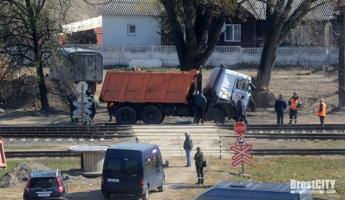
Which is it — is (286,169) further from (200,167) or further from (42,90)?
(42,90)

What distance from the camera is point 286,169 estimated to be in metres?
32.6

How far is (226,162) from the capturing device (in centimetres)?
3453

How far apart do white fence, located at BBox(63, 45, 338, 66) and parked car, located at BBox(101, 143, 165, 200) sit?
4133 cm

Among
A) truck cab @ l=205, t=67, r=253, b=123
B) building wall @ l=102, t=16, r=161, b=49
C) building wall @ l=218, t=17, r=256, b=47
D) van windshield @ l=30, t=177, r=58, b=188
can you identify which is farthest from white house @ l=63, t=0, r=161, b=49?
van windshield @ l=30, t=177, r=58, b=188

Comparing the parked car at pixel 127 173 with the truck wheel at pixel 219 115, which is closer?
the parked car at pixel 127 173

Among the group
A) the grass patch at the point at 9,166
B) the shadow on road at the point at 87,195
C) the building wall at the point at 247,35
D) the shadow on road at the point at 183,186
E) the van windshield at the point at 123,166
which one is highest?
the building wall at the point at 247,35

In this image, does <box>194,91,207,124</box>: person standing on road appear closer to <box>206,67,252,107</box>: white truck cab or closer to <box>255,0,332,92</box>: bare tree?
<box>206,67,252,107</box>: white truck cab

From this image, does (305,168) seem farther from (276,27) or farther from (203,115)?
(276,27)

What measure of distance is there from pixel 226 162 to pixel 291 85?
24093 mm

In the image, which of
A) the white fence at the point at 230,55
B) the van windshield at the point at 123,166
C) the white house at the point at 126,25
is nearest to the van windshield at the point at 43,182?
the van windshield at the point at 123,166

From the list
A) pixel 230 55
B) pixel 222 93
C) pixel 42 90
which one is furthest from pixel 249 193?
pixel 230 55

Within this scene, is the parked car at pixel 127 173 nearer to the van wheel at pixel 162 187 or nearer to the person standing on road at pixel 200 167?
the van wheel at pixel 162 187

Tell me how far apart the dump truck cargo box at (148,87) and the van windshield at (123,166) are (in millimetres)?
15359

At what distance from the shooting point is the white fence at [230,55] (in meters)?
68.5
